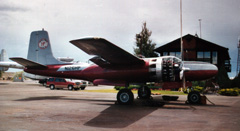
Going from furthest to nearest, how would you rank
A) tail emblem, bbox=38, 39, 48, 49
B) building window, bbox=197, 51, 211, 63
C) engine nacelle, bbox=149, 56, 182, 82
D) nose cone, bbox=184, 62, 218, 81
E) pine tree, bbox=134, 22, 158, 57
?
pine tree, bbox=134, 22, 158, 57
building window, bbox=197, 51, 211, 63
tail emblem, bbox=38, 39, 48, 49
nose cone, bbox=184, 62, 218, 81
engine nacelle, bbox=149, 56, 182, 82

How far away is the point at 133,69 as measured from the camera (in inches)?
541

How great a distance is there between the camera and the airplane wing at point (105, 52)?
431 inches

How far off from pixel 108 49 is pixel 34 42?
11.2 m

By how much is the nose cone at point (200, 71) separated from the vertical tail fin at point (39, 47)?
12.5 m

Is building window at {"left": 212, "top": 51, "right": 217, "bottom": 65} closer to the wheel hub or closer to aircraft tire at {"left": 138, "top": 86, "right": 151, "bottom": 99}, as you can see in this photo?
aircraft tire at {"left": 138, "top": 86, "right": 151, "bottom": 99}

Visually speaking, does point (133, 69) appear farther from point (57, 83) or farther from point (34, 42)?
point (57, 83)

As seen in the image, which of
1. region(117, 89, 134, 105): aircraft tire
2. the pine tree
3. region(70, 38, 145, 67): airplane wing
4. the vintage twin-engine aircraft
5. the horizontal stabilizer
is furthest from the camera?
the pine tree

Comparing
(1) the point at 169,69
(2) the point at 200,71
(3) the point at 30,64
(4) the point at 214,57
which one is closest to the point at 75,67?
(3) the point at 30,64

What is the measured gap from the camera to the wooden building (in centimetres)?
3850

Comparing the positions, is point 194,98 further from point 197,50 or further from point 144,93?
point 197,50

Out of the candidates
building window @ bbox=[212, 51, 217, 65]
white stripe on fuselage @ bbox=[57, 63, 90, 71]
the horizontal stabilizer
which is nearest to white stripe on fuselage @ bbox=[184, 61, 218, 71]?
white stripe on fuselage @ bbox=[57, 63, 90, 71]

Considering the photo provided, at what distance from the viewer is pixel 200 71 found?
13969mm

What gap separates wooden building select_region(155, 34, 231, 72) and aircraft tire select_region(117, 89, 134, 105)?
2750 cm

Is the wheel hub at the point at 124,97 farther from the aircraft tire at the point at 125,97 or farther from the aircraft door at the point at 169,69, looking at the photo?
the aircraft door at the point at 169,69
